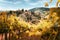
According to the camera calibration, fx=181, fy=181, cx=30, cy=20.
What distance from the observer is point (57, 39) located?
2908mm

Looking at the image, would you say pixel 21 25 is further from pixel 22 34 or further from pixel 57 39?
pixel 57 39

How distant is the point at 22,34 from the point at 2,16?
1166 mm

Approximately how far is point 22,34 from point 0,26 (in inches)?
45.9

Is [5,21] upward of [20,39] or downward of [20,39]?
upward

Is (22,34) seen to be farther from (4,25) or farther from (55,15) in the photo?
(55,15)

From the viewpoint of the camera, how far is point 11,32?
5855 mm

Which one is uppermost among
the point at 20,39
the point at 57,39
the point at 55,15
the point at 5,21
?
the point at 55,15

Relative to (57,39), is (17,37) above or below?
below

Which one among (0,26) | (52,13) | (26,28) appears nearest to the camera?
(52,13)

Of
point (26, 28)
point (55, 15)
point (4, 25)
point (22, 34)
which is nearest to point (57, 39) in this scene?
point (55, 15)

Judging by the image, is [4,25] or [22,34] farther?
[4,25]

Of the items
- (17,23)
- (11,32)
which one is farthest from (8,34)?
(17,23)

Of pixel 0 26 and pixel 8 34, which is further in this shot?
pixel 0 26

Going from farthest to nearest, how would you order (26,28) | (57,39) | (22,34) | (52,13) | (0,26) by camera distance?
1. (0,26)
2. (26,28)
3. (22,34)
4. (57,39)
5. (52,13)
